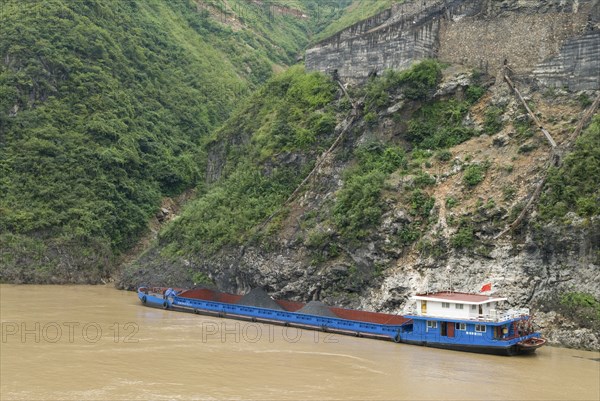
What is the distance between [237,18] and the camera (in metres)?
82.9

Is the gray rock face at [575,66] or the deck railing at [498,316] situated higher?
the gray rock face at [575,66]

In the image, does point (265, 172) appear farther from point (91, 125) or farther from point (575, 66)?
point (91, 125)

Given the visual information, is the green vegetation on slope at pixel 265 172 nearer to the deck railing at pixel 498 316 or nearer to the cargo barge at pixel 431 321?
the cargo barge at pixel 431 321

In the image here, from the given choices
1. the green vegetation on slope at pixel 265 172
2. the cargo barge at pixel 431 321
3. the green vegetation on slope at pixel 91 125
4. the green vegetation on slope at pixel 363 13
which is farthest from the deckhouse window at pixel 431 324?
the green vegetation on slope at pixel 363 13

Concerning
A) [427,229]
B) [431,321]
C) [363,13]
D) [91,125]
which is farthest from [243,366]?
[363,13]

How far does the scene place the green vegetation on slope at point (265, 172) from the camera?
36625 mm

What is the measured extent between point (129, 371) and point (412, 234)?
551 inches

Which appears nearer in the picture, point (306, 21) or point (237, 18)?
point (237, 18)

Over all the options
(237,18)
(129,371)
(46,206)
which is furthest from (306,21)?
(129,371)

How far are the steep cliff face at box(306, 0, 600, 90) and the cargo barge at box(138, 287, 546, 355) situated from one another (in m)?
12.2

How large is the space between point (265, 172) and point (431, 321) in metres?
16.2

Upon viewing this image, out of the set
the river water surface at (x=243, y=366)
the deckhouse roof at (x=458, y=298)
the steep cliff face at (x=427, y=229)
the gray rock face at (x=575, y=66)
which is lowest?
the river water surface at (x=243, y=366)

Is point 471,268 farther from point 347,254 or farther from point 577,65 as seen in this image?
point 577,65

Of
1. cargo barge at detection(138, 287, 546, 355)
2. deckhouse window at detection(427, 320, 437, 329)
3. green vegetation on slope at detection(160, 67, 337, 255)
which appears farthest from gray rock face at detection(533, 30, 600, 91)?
deckhouse window at detection(427, 320, 437, 329)
